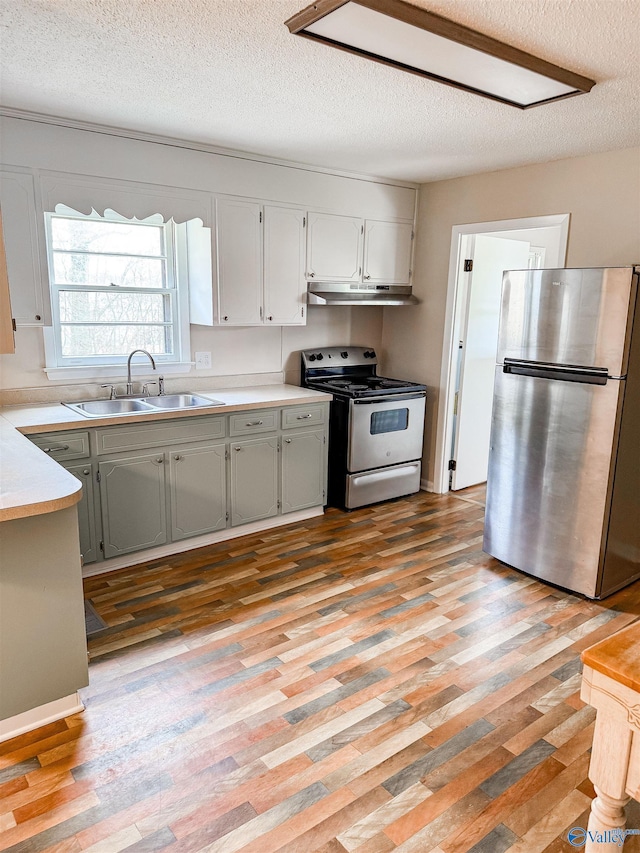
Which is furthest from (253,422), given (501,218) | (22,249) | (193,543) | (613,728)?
(613,728)

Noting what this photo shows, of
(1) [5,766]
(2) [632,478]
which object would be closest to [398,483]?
(2) [632,478]

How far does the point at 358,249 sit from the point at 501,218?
103 cm

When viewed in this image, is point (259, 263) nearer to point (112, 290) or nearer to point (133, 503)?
point (112, 290)

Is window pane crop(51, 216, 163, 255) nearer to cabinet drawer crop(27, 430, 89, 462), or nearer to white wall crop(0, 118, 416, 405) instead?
white wall crop(0, 118, 416, 405)

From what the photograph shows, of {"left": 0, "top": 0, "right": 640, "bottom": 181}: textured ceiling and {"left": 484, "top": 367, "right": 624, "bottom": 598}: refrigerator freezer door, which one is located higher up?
{"left": 0, "top": 0, "right": 640, "bottom": 181}: textured ceiling

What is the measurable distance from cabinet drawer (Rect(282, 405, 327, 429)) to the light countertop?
0.17 feet

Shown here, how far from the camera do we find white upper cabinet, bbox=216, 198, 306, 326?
146 inches

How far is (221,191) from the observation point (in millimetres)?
3619

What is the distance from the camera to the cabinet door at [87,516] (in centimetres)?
305

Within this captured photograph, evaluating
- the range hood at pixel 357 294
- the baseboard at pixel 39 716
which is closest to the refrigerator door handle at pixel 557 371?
the range hood at pixel 357 294

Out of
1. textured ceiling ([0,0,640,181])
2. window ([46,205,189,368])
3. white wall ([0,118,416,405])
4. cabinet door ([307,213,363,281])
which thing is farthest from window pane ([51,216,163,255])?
cabinet door ([307,213,363,281])

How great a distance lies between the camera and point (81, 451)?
303 cm

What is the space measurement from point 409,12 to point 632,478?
97.2 inches

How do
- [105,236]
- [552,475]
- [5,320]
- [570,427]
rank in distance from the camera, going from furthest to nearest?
[105,236] < [552,475] < [570,427] < [5,320]
